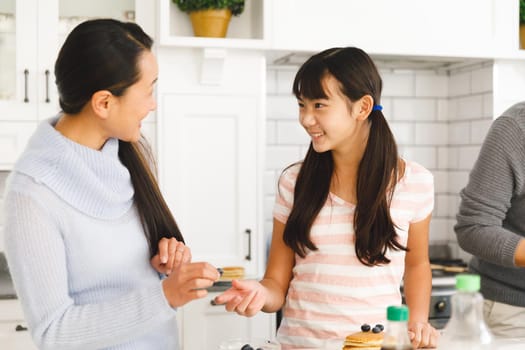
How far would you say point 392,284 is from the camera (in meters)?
1.99

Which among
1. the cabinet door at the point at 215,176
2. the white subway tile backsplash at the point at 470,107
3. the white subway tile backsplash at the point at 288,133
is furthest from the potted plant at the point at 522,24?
the cabinet door at the point at 215,176

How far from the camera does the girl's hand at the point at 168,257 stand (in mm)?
1727

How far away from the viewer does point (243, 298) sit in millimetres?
1783

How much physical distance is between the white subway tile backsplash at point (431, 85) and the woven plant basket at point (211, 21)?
3.71 ft

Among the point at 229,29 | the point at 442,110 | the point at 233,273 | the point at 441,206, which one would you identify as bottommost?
the point at 233,273

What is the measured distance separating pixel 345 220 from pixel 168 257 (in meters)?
0.54

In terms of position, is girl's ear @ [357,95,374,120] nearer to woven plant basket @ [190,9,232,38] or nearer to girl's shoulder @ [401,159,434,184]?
girl's shoulder @ [401,159,434,184]

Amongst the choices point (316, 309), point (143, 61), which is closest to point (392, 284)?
point (316, 309)

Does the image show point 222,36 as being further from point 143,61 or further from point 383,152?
point 143,61

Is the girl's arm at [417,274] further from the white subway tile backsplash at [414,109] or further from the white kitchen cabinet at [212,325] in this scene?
the white subway tile backsplash at [414,109]

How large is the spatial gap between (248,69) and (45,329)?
6.36 feet

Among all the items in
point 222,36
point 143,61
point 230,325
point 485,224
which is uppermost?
point 222,36

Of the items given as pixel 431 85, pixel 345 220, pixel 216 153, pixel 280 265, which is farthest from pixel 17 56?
pixel 431 85

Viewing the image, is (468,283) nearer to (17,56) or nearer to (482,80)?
(17,56)
